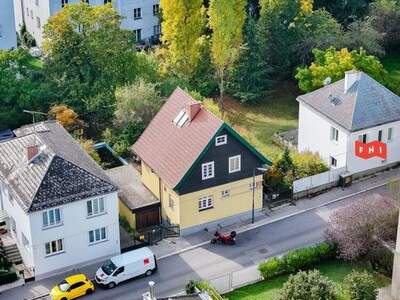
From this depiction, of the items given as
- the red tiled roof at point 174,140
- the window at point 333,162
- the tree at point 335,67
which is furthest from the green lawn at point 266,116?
the red tiled roof at point 174,140

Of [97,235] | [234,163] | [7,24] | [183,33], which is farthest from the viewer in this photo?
[7,24]

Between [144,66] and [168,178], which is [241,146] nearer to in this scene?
Answer: [168,178]

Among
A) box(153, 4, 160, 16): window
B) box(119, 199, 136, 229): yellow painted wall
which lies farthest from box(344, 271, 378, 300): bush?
box(153, 4, 160, 16): window

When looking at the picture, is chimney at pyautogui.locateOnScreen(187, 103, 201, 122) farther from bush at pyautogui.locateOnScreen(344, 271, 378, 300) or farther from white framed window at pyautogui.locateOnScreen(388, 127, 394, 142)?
white framed window at pyautogui.locateOnScreen(388, 127, 394, 142)

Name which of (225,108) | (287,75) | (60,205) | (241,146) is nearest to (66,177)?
(60,205)

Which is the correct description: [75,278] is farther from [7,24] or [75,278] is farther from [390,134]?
[7,24]

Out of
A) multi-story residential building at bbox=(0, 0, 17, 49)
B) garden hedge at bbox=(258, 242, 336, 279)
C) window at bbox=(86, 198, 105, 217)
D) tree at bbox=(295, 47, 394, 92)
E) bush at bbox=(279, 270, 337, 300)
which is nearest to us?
bush at bbox=(279, 270, 337, 300)

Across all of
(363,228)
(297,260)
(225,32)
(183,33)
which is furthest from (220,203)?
(183,33)
